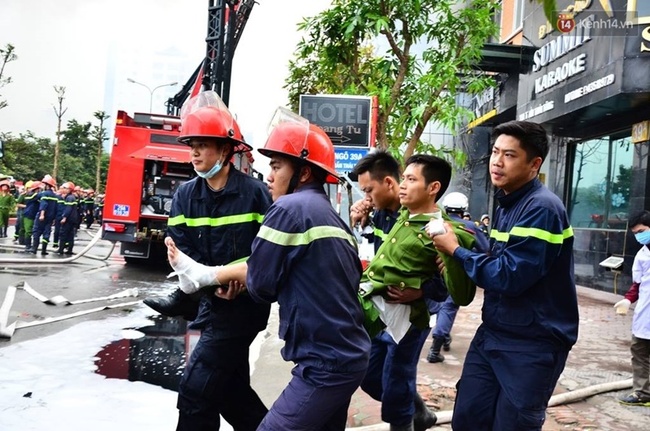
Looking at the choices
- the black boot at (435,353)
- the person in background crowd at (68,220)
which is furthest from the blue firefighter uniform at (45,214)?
the black boot at (435,353)

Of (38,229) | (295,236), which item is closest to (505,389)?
(295,236)

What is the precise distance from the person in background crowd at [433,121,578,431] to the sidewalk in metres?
1.61

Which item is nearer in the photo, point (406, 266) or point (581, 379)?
point (406, 266)

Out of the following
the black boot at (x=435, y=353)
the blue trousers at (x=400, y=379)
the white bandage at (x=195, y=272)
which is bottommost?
the black boot at (x=435, y=353)

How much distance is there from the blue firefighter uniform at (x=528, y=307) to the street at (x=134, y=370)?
1.45 m

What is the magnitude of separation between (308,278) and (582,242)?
1476 centimetres

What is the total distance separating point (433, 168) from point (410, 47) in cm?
667

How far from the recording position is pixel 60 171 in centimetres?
5006

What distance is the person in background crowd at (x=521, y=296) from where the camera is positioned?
2676 millimetres

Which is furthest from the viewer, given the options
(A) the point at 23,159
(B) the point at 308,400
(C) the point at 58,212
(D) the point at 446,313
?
(A) the point at 23,159

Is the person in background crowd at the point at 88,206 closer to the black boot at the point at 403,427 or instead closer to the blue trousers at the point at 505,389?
the black boot at the point at 403,427

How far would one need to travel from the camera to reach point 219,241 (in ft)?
11.1

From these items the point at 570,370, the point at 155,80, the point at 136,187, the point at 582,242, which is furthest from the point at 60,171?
the point at 155,80

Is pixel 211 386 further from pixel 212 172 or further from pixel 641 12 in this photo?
pixel 641 12
